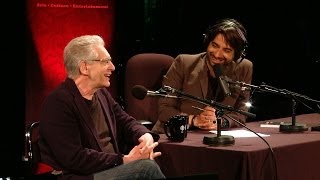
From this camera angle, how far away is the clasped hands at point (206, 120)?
361 centimetres

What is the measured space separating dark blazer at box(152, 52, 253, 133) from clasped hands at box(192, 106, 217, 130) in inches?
11.2

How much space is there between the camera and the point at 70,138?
116 inches

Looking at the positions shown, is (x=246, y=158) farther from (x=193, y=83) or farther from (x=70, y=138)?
(x=193, y=83)

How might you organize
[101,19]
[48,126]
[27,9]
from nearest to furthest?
1. [48,126]
2. [27,9]
3. [101,19]

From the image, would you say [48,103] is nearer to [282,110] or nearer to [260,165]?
[260,165]

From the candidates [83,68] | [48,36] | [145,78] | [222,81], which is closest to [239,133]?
[222,81]

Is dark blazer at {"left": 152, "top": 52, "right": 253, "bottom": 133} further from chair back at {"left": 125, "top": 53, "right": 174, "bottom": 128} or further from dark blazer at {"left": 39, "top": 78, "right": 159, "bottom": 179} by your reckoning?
dark blazer at {"left": 39, "top": 78, "right": 159, "bottom": 179}

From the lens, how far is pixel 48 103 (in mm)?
3018

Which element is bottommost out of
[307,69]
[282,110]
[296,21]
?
[282,110]

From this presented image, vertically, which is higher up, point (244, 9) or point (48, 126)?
point (244, 9)

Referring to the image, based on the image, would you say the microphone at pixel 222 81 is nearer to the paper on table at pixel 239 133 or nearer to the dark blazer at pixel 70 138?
the paper on table at pixel 239 133

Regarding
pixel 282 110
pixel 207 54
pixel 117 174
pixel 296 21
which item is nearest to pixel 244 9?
pixel 296 21

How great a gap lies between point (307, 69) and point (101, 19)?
206cm

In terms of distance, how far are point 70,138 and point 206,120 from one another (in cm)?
99
